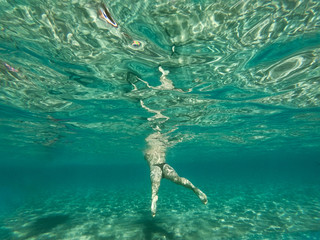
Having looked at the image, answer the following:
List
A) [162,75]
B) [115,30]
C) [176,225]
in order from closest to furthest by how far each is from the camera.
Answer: [115,30] → [162,75] → [176,225]

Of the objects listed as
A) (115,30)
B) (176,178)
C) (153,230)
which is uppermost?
(115,30)

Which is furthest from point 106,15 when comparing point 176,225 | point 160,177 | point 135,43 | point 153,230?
point 176,225

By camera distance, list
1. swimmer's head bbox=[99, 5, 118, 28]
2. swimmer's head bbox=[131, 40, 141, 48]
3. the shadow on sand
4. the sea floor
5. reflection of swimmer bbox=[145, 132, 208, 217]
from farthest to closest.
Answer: the sea floor → the shadow on sand → reflection of swimmer bbox=[145, 132, 208, 217] → swimmer's head bbox=[131, 40, 141, 48] → swimmer's head bbox=[99, 5, 118, 28]

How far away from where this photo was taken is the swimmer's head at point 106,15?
17.8 ft

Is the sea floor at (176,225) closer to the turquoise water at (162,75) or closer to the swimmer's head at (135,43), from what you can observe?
the turquoise water at (162,75)

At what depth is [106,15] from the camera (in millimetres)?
5656

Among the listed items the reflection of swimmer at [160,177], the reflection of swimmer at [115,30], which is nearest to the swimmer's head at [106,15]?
the reflection of swimmer at [115,30]

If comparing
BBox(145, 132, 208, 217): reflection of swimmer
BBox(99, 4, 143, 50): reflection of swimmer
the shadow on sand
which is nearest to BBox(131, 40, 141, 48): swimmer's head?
BBox(99, 4, 143, 50): reflection of swimmer

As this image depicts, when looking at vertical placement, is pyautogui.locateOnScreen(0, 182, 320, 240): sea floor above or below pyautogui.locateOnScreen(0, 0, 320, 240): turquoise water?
below

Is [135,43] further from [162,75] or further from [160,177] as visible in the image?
[160,177]

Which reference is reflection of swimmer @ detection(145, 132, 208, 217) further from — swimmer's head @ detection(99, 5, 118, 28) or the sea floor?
swimmer's head @ detection(99, 5, 118, 28)

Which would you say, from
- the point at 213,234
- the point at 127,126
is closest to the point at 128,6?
the point at 213,234

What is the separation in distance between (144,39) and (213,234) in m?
11.0

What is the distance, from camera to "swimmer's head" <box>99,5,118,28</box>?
5.42 metres
